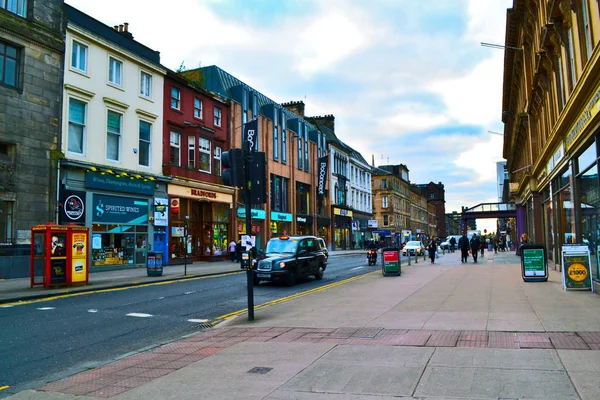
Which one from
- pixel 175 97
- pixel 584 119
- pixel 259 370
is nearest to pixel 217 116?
pixel 175 97

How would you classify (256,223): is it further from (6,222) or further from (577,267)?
(577,267)

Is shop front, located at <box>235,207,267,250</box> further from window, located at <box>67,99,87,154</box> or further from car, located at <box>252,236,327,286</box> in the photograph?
car, located at <box>252,236,327,286</box>

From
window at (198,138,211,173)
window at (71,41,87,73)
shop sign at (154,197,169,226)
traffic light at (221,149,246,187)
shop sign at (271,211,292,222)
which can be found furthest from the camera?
shop sign at (271,211,292,222)

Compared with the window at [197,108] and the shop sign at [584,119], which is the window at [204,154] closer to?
the window at [197,108]

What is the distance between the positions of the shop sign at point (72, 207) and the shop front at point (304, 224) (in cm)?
2728

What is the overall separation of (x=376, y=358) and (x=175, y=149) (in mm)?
26338

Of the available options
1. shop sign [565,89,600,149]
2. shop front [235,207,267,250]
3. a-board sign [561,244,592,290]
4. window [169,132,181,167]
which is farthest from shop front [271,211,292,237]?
a-board sign [561,244,592,290]

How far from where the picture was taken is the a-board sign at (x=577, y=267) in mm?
12219

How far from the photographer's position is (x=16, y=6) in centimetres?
2064

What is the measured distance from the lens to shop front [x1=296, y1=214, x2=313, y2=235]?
48.9 meters

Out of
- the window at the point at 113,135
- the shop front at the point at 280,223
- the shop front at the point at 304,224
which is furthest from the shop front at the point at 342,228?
the window at the point at 113,135

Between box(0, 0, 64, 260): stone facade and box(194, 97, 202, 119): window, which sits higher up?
box(194, 97, 202, 119): window

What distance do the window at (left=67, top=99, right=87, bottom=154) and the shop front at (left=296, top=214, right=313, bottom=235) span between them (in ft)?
89.2

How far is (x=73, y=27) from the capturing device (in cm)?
2306
